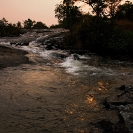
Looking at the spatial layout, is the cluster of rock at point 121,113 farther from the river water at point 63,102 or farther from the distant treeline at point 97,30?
the distant treeline at point 97,30

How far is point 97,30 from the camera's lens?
75.8 feet

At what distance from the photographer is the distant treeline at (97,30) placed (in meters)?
21.2

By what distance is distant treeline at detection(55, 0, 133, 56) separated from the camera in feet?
69.7

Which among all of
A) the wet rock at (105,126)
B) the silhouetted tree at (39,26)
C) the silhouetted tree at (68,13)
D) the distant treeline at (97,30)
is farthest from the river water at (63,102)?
the silhouetted tree at (39,26)

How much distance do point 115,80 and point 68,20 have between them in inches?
737

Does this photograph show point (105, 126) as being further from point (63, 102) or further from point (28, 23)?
point (28, 23)

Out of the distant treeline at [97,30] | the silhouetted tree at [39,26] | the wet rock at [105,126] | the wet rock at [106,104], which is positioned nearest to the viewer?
the wet rock at [105,126]

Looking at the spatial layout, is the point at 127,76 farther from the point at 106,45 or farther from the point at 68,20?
the point at 68,20

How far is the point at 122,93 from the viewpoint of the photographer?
28.1ft

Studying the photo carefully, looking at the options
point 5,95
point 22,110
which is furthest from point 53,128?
point 5,95

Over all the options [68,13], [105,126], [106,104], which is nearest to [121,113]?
[106,104]

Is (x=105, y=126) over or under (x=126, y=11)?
under

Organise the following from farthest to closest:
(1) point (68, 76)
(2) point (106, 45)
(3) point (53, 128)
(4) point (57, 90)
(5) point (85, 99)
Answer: (2) point (106, 45)
(1) point (68, 76)
(4) point (57, 90)
(5) point (85, 99)
(3) point (53, 128)

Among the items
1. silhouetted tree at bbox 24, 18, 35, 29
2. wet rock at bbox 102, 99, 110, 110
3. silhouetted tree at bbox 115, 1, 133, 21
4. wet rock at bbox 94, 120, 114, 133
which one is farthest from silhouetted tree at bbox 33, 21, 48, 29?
wet rock at bbox 94, 120, 114, 133
